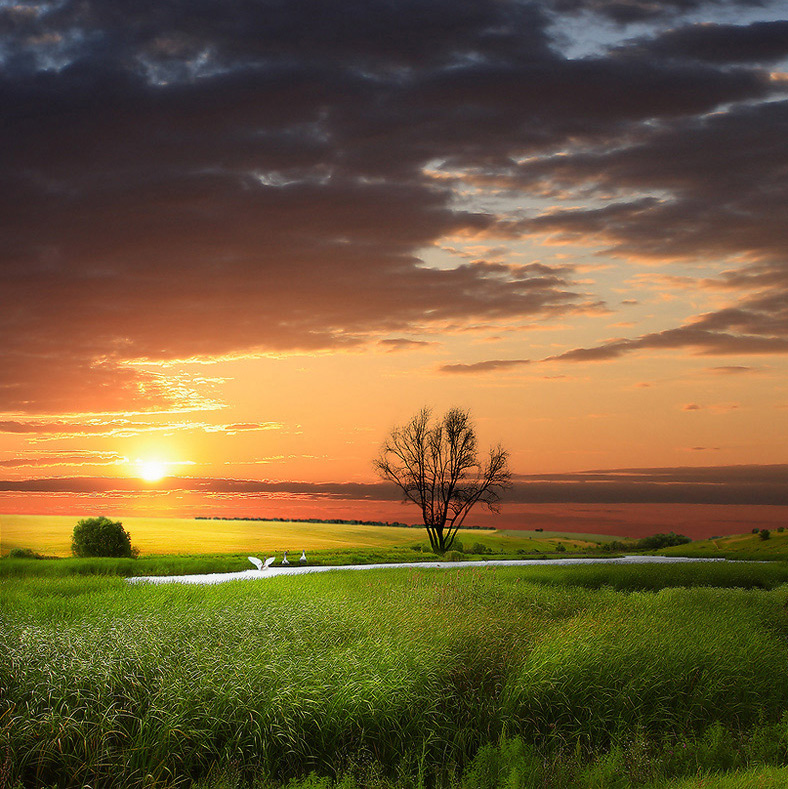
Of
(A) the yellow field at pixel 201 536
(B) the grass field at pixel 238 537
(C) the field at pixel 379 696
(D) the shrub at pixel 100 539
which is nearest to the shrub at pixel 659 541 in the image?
(B) the grass field at pixel 238 537

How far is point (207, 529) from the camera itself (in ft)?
151

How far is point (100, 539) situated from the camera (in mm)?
24406

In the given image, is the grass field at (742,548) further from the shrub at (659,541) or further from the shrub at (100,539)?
the shrub at (100,539)

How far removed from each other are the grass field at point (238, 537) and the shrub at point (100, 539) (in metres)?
3.50

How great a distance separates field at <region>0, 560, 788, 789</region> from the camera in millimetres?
5961

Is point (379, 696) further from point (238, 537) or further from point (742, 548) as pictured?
point (238, 537)

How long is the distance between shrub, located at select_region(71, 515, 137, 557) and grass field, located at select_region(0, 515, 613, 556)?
350cm

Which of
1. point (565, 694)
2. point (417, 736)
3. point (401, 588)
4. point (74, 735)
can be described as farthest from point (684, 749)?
point (401, 588)

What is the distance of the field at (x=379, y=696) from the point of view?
235 inches

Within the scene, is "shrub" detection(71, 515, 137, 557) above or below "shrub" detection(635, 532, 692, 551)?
above

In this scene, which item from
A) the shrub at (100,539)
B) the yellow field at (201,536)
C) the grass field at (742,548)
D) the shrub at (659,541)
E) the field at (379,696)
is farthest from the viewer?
the shrub at (659,541)

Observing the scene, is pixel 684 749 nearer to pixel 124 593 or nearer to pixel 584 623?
pixel 584 623

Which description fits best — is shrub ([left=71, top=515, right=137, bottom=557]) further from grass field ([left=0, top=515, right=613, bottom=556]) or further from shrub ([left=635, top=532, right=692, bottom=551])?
shrub ([left=635, top=532, right=692, bottom=551])

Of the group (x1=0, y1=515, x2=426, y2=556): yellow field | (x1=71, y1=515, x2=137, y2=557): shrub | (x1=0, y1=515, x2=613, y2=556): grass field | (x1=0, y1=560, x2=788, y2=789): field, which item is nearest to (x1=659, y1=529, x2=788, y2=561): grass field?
(x1=0, y1=515, x2=613, y2=556): grass field
